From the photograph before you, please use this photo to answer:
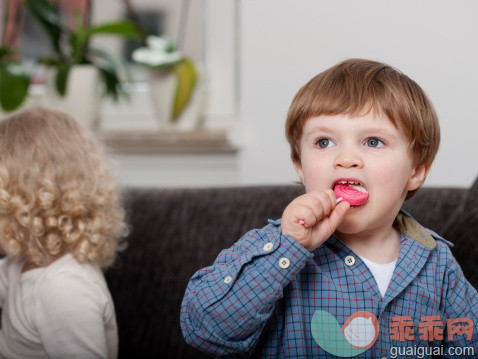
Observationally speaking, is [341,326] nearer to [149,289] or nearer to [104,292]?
[104,292]

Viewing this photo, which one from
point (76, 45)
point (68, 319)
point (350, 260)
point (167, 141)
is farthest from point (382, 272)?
point (76, 45)

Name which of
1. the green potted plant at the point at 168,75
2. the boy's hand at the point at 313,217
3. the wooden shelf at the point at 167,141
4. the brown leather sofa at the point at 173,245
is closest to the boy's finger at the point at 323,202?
the boy's hand at the point at 313,217

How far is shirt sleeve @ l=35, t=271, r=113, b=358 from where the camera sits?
85cm

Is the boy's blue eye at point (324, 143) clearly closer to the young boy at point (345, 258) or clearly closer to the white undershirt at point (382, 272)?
the young boy at point (345, 258)

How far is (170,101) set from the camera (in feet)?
5.49

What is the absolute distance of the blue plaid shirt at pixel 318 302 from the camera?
59 centimetres

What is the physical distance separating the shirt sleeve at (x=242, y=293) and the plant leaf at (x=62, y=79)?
3.88 ft

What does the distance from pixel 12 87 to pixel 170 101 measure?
1.32 feet

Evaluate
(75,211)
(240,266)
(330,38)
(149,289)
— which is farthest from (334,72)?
(149,289)

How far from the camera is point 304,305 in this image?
2.06ft

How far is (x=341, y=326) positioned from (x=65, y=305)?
1.38 ft

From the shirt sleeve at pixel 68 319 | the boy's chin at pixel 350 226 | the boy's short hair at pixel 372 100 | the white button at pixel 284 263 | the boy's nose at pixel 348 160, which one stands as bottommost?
the shirt sleeve at pixel 68 319

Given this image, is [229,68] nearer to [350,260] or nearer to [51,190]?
[51,190]

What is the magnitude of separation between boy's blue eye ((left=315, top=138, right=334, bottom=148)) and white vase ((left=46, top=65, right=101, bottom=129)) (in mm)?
1191
